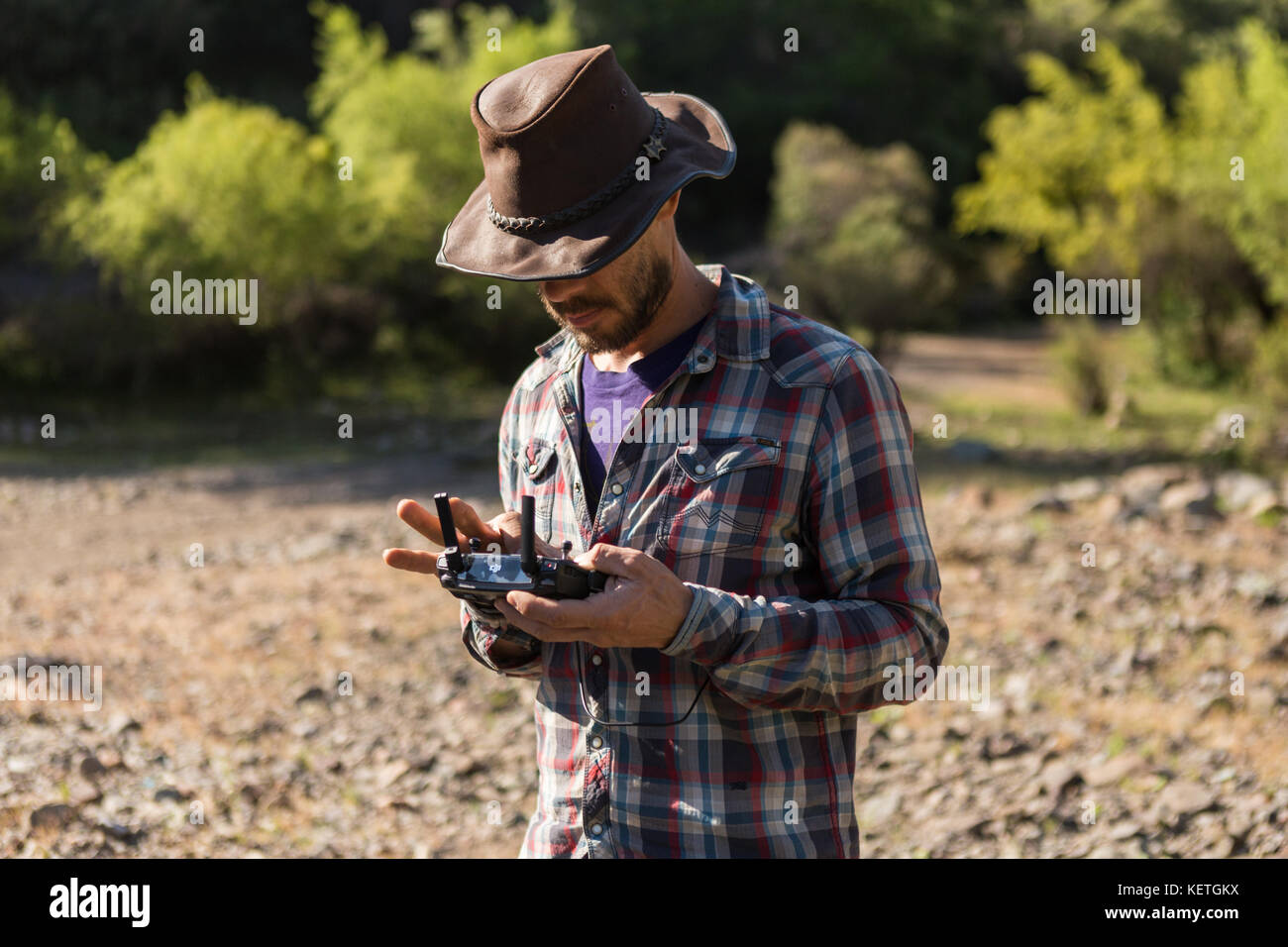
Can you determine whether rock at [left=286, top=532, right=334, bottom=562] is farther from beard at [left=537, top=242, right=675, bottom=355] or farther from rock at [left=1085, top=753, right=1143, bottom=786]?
beard at [left=537, top=242, right=675, bottom=355]

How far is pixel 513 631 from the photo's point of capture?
2080 mm

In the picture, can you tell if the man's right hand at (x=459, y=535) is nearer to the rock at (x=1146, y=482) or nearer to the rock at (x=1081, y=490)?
the rock at (x=1146, y=482)

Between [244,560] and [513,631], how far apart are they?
802 cm

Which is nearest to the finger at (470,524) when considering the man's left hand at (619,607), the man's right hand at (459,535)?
the man's right hand at (459,535)

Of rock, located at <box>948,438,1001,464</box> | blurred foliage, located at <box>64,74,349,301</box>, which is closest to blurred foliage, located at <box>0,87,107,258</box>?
blurred foliage, located at <box>64,74,349,301</box>

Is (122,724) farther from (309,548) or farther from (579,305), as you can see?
(579,305)

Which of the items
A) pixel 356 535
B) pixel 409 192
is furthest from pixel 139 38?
pixel 356 535

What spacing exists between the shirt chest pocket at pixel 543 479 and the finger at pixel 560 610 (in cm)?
37

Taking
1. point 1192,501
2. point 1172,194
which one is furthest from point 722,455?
point 1172,194

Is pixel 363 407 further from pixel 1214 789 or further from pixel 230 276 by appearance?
pixel 1214 789

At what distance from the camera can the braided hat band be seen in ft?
6.23

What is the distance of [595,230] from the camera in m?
1.88

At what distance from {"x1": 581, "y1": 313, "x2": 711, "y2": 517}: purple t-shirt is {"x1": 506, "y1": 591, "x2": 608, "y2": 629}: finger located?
0.33m

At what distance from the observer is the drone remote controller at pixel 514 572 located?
176 centimetres
